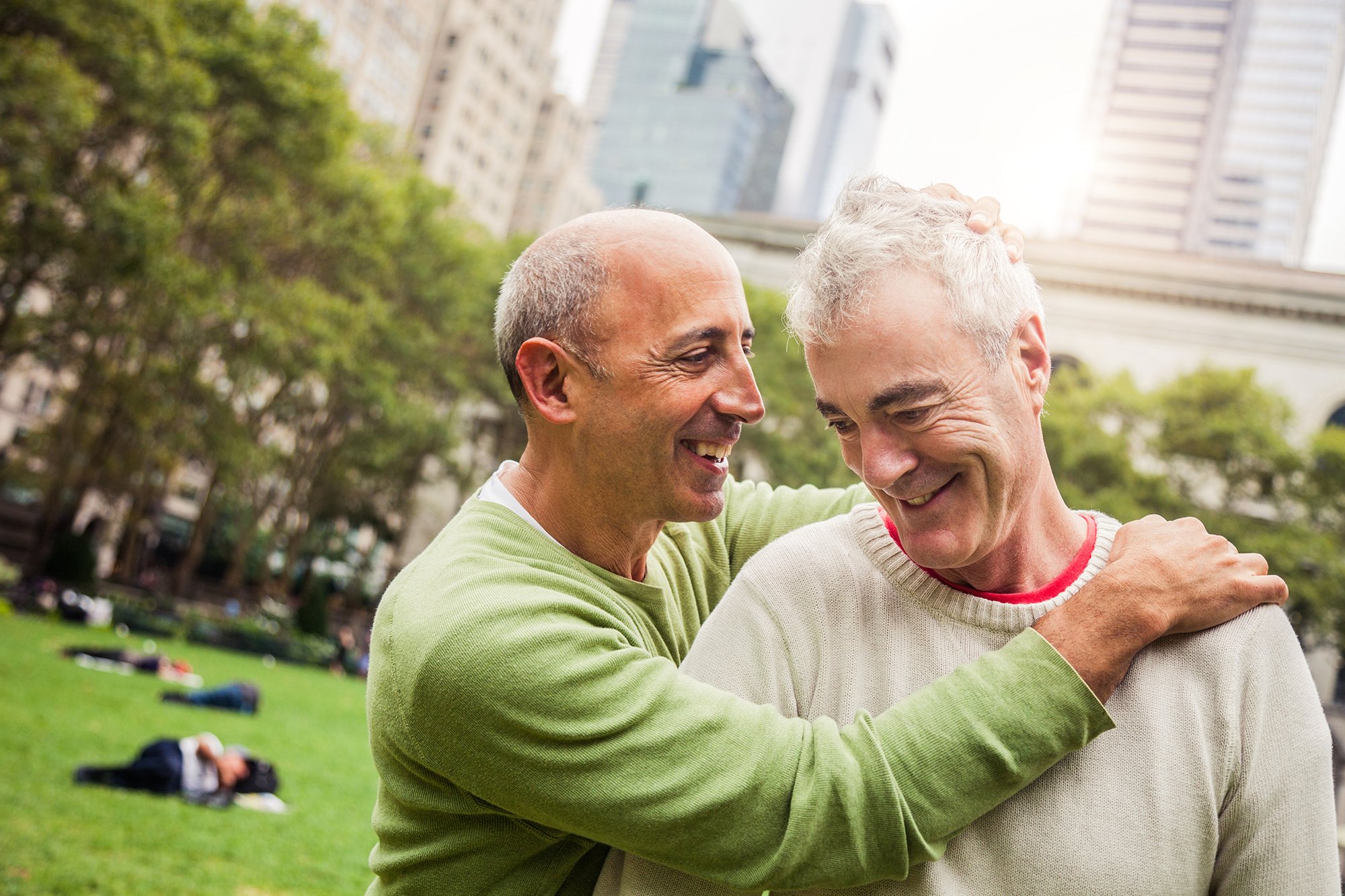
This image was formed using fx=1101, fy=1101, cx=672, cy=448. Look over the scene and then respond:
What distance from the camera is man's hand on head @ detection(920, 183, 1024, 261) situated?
225 cm

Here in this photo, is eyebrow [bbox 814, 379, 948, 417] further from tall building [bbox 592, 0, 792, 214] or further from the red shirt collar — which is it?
tall building [bbox 592, 0, 792, 214]

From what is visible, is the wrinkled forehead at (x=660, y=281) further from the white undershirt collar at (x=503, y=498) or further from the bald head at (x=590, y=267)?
the white undershirt collar at (x=503, y=498)

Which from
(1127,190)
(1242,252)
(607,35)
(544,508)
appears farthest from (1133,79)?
(544,508)

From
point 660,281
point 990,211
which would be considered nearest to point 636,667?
point 660,281

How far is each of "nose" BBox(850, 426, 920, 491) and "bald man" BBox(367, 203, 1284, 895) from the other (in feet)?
1.20

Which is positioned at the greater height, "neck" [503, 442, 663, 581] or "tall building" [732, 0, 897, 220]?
"tall building" [732, 0, 897, 220]

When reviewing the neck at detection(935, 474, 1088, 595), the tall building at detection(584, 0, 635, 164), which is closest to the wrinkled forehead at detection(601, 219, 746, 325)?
the neck at detection(935, 474, 1088, 595)

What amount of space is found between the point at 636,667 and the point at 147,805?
30.3ft

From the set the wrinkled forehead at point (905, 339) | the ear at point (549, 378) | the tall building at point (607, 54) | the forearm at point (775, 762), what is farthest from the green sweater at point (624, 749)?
the tall building at point (607, 54)

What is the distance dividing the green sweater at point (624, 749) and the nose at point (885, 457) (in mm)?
367

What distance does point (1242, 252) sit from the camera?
141000 millimetres

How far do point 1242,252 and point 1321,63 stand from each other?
967 inches

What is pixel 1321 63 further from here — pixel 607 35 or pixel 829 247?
pixel 829 247

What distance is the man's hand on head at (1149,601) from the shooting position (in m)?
1.88
